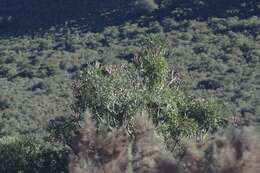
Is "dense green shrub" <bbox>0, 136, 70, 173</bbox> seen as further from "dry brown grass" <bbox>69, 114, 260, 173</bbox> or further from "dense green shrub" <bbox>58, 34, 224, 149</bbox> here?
"dry brown grass" <bbox>69, 114, 260, 173</bbox>

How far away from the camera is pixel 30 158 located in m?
23.0

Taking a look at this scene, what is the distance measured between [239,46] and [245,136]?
37.6m

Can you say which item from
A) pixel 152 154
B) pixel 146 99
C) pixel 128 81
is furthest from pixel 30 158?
pixel 152 154

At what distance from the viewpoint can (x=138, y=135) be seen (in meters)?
15.3

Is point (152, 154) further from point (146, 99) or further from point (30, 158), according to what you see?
point (30, 158)

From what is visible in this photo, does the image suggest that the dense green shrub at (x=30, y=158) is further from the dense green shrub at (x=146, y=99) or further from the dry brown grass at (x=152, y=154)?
the dry brown grass at (x=152, y=154)

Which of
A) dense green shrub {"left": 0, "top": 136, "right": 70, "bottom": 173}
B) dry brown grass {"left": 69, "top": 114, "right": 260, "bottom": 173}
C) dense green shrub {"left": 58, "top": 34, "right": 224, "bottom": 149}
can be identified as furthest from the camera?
dense green shrub {"left": 0, "top": 136, "right": 70, "bottom": 173}

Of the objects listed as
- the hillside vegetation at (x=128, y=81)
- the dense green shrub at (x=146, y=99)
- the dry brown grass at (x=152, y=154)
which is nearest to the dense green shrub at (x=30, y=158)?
the hillside vegetation at (x=128, y=81)

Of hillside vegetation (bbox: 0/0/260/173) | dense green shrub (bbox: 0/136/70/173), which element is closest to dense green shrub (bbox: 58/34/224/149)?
hillside vegetation (bbox: 0/0/260/173)

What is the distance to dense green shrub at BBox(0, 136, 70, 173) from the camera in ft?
74.6

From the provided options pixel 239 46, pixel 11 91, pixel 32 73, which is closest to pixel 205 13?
pixel 239 46

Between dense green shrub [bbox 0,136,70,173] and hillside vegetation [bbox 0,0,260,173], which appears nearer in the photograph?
hillside vegetation [bbox 0,0,260,173]

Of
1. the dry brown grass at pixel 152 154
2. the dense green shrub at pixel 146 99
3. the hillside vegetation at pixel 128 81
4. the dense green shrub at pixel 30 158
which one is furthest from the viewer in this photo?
the dense green shrub at pixel 30 158

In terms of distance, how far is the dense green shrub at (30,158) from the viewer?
74.6 feet
